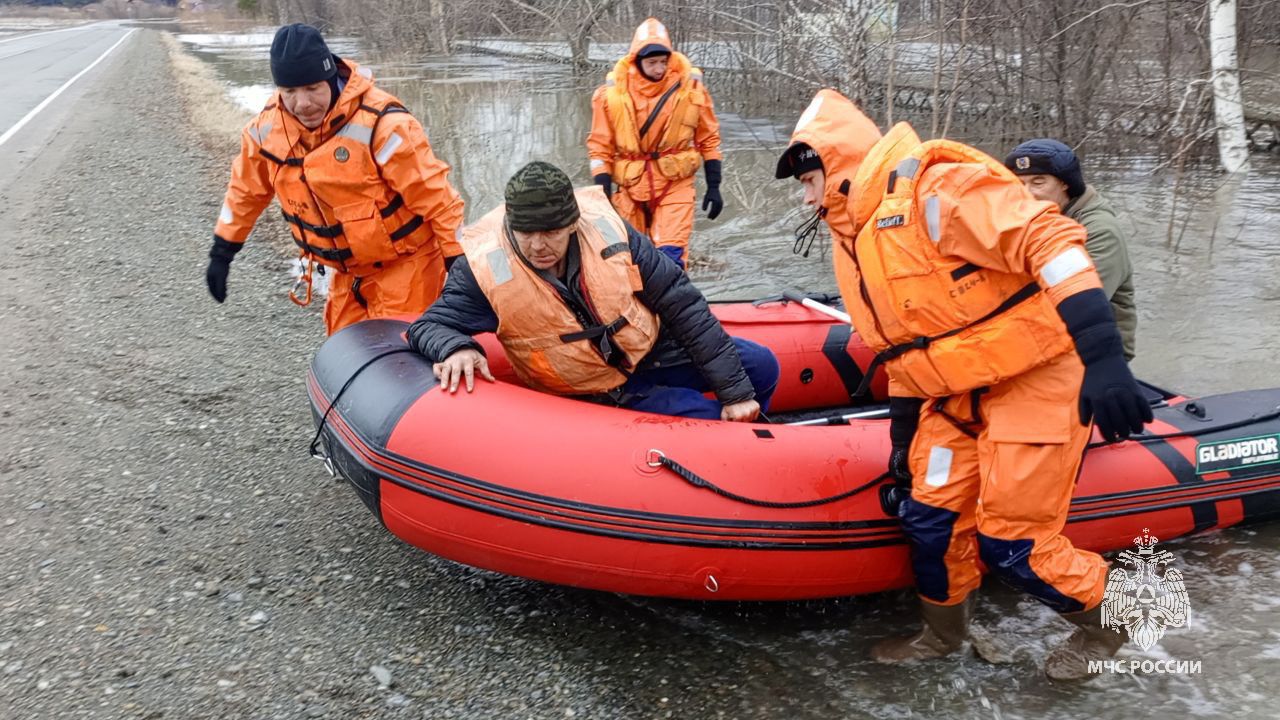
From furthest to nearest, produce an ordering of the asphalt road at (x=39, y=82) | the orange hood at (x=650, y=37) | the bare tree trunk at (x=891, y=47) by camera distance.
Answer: the asphalt road at (x=39, y=82), the bare tree trunk at (x=891, y=47), the orange hood at (x=650, y=37)

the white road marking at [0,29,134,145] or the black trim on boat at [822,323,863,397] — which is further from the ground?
the white road marking at [0,29,134,145]

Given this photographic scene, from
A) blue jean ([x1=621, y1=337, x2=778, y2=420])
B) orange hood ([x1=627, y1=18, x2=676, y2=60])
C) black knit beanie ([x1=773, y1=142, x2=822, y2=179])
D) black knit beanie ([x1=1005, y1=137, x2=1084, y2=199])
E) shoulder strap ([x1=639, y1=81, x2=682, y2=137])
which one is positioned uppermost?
orange hood ([x1=627, y1=18, x2=676, y2=60])

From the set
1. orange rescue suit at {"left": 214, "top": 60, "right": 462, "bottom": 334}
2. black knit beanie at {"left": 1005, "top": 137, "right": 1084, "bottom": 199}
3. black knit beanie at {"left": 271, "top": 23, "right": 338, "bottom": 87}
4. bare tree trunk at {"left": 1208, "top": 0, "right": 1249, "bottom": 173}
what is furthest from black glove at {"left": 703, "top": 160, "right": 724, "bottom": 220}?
bare tree trunk at {"left": 1208, "top": 0, "right": 1249, "bottom": 173}

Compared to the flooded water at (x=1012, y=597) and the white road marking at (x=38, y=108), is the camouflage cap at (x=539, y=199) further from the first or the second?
the white road marking at (x=38, y=108)

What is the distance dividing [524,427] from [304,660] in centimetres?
91

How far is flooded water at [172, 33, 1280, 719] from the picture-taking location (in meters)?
2.67

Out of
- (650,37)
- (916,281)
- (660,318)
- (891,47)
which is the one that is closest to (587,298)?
(660,318)

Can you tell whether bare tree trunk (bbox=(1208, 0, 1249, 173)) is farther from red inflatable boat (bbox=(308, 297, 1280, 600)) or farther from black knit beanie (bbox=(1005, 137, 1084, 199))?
red inflatable boat (bbox=(308, 297, 1280, 600))

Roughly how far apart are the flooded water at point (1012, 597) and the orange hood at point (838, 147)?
4.11ft

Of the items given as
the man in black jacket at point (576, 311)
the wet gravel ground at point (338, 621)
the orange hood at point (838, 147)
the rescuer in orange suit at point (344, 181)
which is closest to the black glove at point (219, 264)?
the rescuer in orange suit at point (344, 181)

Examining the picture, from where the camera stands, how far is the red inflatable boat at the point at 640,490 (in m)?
2.76

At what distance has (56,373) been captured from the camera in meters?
4.82

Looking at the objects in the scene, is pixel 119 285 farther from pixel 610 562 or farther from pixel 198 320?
pixel 610 562

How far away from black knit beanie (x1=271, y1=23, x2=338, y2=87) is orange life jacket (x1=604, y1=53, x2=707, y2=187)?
2.09 m
